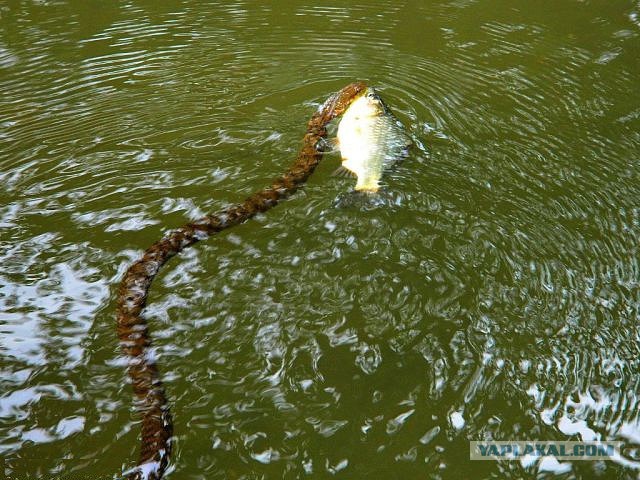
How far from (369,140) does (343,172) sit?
0.24m

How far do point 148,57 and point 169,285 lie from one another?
8.92 ft

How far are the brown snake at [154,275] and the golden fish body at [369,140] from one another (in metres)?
0.22

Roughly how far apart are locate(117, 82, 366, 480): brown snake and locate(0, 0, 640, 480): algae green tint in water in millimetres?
59

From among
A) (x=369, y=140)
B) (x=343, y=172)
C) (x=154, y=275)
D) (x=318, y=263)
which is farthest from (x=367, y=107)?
(x=154, y=275)

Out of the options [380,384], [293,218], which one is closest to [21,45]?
[293,218]

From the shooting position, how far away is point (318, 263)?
3529 mm

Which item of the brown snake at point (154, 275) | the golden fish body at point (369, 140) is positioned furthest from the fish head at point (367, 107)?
the brown snake at point (154, 275)

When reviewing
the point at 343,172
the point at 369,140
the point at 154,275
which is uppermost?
the point at 369,140

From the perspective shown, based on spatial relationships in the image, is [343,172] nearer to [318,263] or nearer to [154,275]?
[318,263]

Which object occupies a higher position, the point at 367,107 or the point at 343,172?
the point at 367,107

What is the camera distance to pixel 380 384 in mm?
3012

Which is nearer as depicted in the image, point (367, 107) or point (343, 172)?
point (343, 172)

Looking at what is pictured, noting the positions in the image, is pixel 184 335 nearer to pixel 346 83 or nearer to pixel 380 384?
pixel 380 384

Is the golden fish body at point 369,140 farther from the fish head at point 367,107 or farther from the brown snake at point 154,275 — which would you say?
the brown snake at point 154,275
